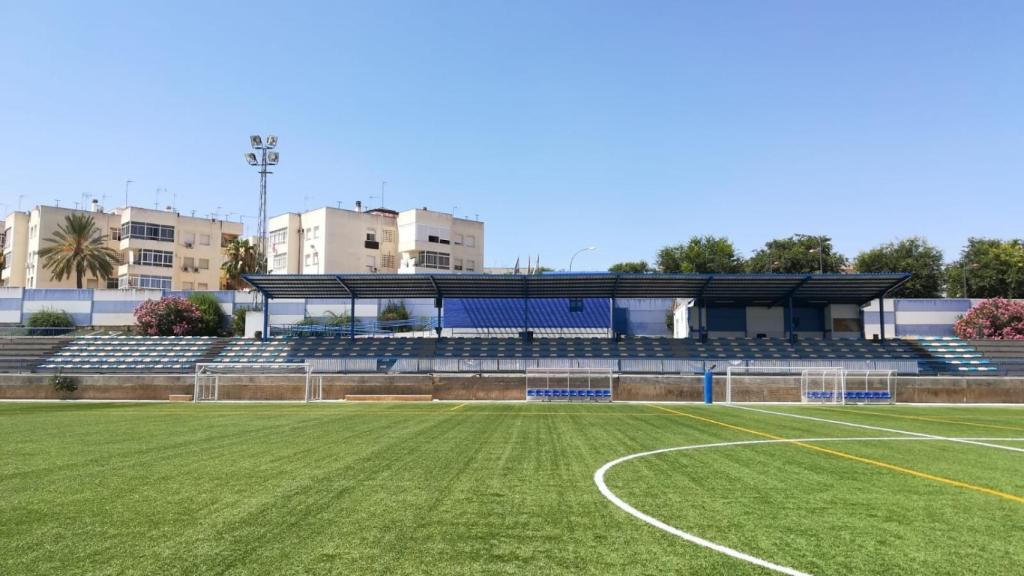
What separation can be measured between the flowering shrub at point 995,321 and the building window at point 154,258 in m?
85.9

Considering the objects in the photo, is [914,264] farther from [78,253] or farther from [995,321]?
[78,253]

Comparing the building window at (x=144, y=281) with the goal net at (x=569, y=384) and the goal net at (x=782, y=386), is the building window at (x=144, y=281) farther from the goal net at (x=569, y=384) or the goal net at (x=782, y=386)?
the goal net at (x=782, y=386)

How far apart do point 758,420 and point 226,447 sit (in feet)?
47.6

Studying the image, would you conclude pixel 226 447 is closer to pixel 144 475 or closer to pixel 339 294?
pixel 144 475

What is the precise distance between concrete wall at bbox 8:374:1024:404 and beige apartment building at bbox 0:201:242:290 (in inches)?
2125

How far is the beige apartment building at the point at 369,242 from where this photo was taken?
287ft

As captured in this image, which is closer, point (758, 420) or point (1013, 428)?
point (1013, 428)

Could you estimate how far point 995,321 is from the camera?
54.5 m

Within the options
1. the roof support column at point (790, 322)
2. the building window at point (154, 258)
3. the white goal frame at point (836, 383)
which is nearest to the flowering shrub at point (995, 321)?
the roof support column at point (790, 322)

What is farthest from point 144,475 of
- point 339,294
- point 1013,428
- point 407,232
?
point 407,232

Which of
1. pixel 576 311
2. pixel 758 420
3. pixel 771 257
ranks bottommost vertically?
pixel 758 420

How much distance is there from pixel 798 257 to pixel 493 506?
97.9 meters

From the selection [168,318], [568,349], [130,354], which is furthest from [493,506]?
[168,318]

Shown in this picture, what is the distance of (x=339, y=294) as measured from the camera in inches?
1962
